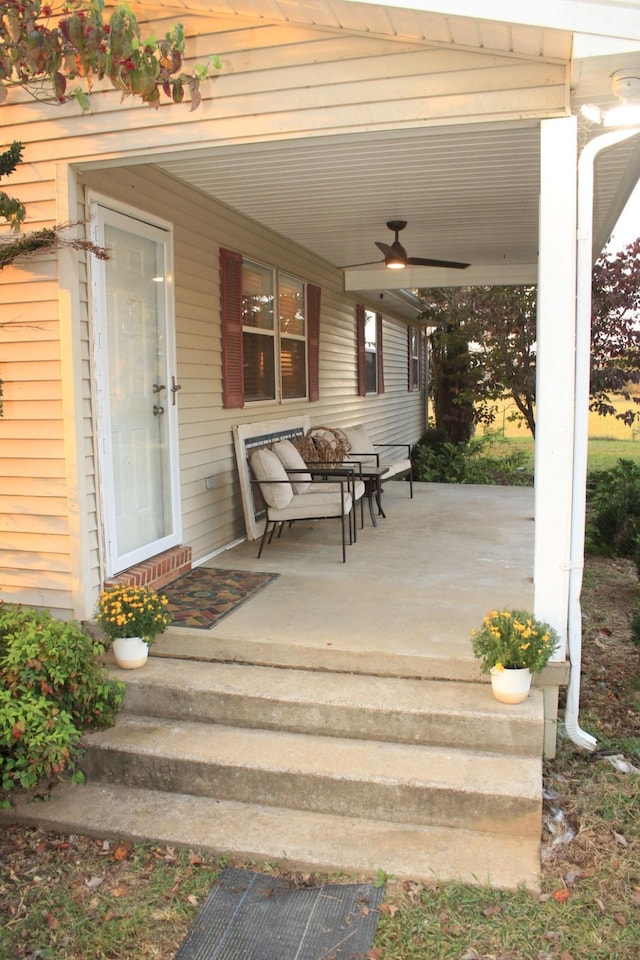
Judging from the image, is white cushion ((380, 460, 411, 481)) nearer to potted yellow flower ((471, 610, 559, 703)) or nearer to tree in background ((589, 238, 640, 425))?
tree in background ((589, 238, 640, 425))

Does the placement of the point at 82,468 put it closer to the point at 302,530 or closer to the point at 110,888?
the point at 110,888

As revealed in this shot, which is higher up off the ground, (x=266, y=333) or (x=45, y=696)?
(x=266, y=333)

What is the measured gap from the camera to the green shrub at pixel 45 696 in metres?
2.69

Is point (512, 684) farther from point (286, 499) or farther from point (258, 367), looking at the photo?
point (258, 367)

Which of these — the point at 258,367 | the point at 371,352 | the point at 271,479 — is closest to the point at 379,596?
the point at 271,479

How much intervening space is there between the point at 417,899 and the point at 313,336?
6.05 m

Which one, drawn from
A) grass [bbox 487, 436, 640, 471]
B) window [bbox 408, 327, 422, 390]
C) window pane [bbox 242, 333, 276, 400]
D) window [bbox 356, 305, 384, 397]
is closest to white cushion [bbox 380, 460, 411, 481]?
window pane [bbox 242, 333, 276, 400]

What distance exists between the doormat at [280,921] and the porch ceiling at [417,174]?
9.88 feet

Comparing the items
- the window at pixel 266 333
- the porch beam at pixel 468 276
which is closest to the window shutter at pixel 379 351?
the porch beam at pixel 468 276

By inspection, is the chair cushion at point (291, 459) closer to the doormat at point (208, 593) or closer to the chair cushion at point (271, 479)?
the chair cushion at point (271, 479)

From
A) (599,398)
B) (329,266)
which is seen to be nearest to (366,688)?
(329,266)

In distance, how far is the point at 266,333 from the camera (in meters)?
6.53

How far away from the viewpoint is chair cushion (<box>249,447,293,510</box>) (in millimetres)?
5340

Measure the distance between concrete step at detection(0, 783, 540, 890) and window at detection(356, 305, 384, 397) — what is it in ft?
25.0
